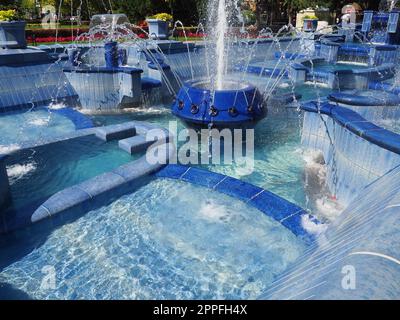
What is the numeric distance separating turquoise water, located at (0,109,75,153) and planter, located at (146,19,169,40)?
6.45m

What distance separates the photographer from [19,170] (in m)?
5.75

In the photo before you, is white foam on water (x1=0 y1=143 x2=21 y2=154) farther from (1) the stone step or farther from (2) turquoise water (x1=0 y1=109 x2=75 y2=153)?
(1) the stone step

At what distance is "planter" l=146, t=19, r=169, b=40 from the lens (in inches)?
550

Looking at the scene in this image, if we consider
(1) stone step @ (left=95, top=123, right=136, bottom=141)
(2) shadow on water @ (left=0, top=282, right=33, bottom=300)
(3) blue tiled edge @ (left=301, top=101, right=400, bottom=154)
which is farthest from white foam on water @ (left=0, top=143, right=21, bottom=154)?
(3) blue tiled edge @ (left=301, top=101, right=400, bottom=154)

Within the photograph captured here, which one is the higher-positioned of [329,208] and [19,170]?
[19,170]

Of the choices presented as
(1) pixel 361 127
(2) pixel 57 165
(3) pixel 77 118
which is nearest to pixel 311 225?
(1) pixel 361 127

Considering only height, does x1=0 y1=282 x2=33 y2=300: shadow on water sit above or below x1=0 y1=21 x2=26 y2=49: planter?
below

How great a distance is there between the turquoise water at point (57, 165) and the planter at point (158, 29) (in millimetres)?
8387

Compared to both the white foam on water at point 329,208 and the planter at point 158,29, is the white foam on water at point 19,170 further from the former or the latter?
the planter at point 158,29

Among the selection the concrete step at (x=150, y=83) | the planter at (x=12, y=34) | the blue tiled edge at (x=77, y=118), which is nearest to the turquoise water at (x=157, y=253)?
the blue tiled edge at (x=77, y=118)

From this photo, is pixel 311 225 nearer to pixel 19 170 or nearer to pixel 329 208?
pixel 329 208

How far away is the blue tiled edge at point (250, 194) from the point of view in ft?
14.5

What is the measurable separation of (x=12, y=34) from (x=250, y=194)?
8.22m
